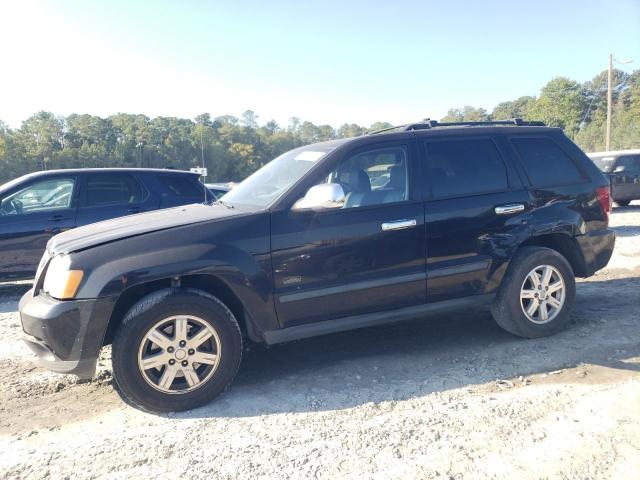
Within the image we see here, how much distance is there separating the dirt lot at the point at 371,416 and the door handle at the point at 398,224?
1.14m

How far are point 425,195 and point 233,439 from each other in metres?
2.41

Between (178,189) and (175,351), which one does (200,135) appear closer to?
(178,189)

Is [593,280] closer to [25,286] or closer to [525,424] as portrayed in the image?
[525,424]

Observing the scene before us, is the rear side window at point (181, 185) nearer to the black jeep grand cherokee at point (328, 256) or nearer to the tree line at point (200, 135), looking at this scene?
the black jeep grand cherokee at point (328, 256)

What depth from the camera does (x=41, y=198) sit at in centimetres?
686

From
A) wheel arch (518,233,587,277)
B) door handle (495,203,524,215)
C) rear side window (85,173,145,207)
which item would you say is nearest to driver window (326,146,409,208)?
door handle (495,203,524,215)

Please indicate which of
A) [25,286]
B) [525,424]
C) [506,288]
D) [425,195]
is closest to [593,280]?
[506,288]

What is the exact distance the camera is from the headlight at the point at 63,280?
314cm

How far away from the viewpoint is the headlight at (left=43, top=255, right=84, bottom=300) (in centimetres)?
314

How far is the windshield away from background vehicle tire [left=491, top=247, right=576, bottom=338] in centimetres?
201

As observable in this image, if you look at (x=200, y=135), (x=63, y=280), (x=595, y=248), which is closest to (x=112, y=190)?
(x=63, y=280)

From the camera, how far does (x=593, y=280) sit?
6.53 metres

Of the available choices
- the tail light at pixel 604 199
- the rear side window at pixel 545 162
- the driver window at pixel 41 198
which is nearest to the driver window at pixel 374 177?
the rear side window at pixel 545 162

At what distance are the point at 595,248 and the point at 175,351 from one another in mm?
4010
